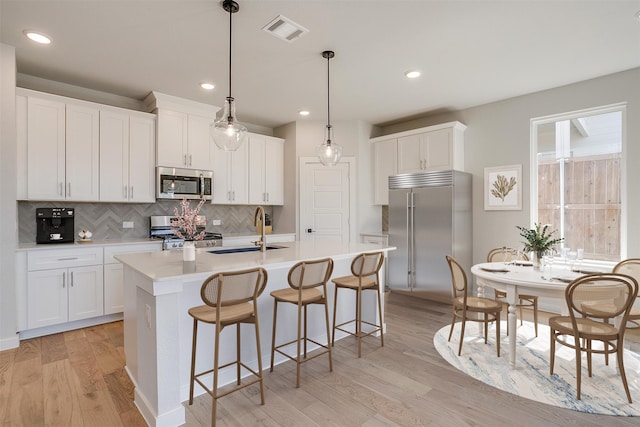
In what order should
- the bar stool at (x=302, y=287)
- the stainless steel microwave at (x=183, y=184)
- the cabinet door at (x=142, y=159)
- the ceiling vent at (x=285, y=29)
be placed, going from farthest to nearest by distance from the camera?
the stainless steel microwave at (x=183, y=184) < the cabinet door at (x=142, y=159) < the ceiling vent at (x=285, y=29) < the bar stool at (x=302, y=287)

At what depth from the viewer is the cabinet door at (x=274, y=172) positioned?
5.59 metres

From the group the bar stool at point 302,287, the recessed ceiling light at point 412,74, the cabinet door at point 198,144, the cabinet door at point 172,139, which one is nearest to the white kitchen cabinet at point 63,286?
the cabinet door at point 172,139

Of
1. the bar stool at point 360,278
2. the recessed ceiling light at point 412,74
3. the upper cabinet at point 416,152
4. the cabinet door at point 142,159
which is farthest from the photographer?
the upper cabinet at point 416,152

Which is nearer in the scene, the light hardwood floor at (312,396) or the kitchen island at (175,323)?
the kitchen island at (175,323)

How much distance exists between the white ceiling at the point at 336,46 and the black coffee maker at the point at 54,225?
1.54 m

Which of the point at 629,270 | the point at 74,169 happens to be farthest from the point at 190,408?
the point at 629,270

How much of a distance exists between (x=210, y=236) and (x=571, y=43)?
4.57 m

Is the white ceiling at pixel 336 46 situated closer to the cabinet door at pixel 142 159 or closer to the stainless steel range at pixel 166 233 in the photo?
the cabinet door at pixel 142 159

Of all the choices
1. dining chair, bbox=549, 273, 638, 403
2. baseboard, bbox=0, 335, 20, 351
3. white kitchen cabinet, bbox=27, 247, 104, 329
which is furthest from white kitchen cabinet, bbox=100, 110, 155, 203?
dining chair, bbox=549, 273, 638, 403

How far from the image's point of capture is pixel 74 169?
371 centimetres

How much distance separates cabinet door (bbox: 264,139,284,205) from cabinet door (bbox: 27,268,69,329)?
2.98 m

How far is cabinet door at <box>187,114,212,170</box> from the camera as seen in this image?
15.0ft

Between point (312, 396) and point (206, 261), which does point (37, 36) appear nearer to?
point (206, 261)

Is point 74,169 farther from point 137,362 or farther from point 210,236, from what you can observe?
point 137,362
